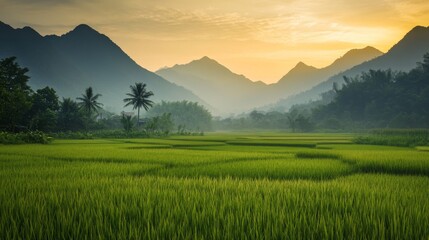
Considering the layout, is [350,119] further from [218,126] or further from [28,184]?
[28,184]

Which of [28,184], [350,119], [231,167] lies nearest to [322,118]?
[350,119]

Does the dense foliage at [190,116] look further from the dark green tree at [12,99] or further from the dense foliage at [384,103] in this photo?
the dark green tree at [12,99]

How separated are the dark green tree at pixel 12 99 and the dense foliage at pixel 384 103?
65.0m

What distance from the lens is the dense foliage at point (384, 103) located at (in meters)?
70.9

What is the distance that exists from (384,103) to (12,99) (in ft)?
246

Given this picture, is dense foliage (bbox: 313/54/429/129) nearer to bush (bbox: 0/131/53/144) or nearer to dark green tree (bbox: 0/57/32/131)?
bush (bbox: 0/131/53/144)

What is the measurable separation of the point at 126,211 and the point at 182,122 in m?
103

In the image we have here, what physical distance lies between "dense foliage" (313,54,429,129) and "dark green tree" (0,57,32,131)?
65.0 metres

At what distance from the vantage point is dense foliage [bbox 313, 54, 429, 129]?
233ft

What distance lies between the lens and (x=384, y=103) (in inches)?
3164

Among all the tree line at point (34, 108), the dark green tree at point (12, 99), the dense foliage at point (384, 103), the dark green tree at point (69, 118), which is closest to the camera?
the dark green tree at point (12, 99)

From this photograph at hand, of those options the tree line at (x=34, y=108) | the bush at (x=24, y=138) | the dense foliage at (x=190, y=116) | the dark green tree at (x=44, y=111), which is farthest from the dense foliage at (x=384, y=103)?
the bush at (x=24, y=138)

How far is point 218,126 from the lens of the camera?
13638 cm

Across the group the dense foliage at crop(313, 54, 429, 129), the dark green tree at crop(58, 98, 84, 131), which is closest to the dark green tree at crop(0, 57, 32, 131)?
the dark green tree at crop(58, 98, 84, 131)
